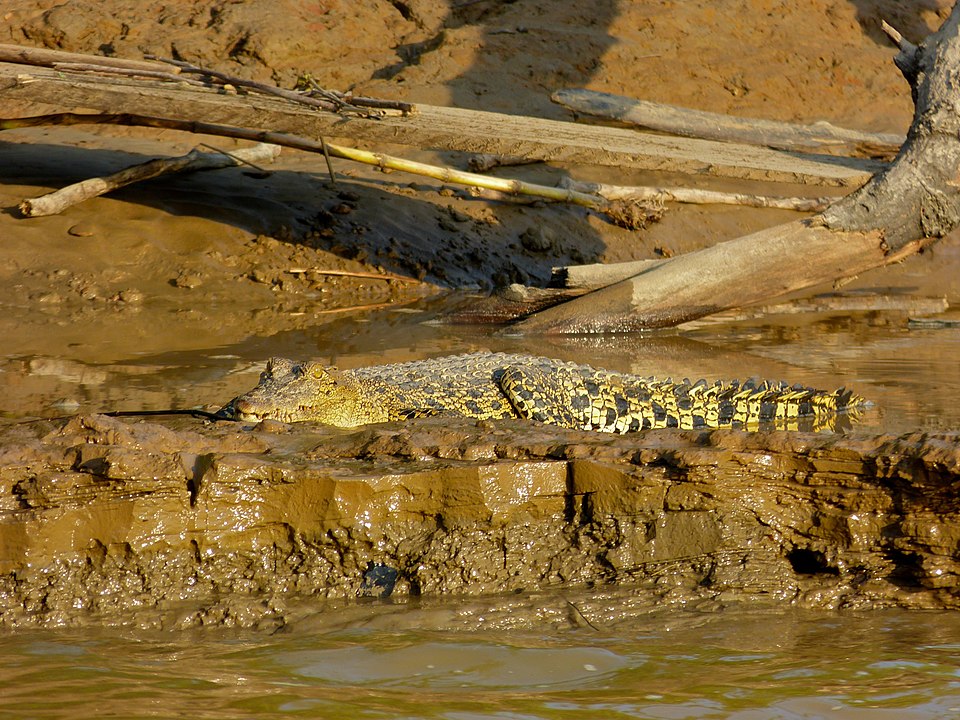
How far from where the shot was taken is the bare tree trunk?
7320 mm

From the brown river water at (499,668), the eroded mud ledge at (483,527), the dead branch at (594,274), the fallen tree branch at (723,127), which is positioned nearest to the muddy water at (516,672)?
the brown river water at (499,668)

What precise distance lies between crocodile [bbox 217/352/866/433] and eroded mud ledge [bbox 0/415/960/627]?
1544 millimetres

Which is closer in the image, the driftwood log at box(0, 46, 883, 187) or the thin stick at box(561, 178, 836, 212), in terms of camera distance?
the driftwood log at box(0, 46, 883, 187)

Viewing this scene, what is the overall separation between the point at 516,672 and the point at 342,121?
19.9 feet

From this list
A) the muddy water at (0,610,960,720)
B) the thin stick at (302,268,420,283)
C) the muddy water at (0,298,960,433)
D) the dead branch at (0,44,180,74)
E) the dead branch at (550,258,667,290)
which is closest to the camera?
the muddy water at (0,610,960,720)

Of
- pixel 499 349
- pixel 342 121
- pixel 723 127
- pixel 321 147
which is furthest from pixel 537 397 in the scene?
pixel 723 127

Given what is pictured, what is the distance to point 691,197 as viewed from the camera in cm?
1145

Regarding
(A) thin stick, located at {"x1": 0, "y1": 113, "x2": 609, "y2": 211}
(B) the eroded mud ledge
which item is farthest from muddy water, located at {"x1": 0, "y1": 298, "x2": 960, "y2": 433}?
(B) the eroded mud ledge

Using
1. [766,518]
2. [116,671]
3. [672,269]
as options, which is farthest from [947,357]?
[116,671]

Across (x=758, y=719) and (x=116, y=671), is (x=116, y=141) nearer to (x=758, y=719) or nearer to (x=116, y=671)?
(x=116, y=671)

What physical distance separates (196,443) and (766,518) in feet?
6.25

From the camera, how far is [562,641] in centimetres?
297

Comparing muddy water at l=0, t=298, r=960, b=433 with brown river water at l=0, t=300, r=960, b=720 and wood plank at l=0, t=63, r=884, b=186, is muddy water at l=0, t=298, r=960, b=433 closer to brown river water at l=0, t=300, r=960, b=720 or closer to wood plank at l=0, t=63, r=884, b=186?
wood plank at l=0, t=63, r=884, b=186

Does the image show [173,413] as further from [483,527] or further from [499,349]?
[499,349]
